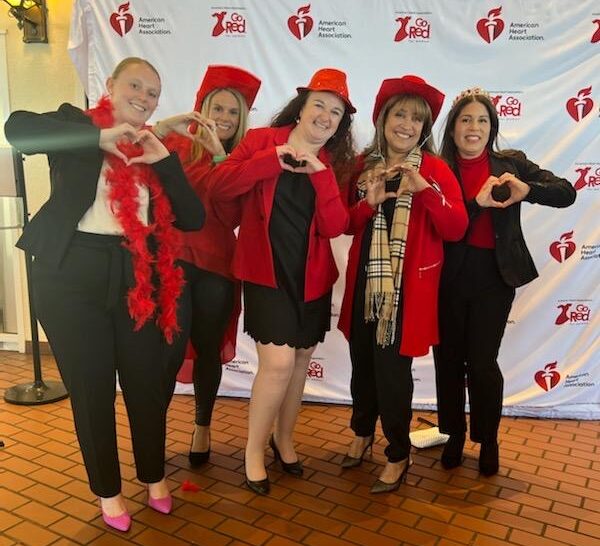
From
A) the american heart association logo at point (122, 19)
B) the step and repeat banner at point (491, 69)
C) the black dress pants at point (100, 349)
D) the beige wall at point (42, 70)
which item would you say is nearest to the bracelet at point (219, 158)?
the black dress pants at point (100, 349)

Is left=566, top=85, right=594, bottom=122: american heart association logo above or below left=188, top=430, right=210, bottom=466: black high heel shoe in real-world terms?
above

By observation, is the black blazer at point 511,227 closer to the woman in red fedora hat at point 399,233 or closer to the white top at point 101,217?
the woman in red fedora hat at point 399,233

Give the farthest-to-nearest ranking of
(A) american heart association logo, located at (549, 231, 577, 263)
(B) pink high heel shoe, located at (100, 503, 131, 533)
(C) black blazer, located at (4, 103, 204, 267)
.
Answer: (A) american heart association logo, located at (549, 231, 577, 263), (B) pink high heel shoe, located at (100, 503, 131, 533), (C) black blazer, located at (4, 103, 204, 267)

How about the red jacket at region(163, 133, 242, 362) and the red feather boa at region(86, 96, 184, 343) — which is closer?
the red feather boa at region(86, 96, 184, 343)

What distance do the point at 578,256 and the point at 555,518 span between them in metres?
1.48

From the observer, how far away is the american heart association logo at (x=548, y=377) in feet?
11.1

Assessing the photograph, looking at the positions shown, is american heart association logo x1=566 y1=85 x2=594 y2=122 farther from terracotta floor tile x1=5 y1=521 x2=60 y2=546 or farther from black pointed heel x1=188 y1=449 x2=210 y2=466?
terracotta floor tile x1=5 y1=521 x2=60 y2=546

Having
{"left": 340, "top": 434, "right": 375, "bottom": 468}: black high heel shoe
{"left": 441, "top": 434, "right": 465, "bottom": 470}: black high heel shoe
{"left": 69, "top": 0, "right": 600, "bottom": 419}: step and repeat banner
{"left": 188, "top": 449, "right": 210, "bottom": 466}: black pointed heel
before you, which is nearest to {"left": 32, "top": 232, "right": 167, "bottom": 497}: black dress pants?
{"left": 188, "top": 449, "right": 210, "bottom": 466}: black pointed heel

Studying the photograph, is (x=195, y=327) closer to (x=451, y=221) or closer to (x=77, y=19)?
(x=451, y=221)

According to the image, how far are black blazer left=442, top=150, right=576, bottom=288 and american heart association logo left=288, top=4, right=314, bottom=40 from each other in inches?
52.0

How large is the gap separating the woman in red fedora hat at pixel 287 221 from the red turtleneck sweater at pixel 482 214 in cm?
50

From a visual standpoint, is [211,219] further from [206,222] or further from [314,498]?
[314,498]

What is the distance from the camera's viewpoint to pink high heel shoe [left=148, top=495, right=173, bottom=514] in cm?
225

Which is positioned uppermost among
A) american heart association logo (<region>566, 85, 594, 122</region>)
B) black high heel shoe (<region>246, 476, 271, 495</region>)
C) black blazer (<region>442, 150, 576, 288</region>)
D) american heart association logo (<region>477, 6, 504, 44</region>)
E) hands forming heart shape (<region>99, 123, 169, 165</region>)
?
american heart association logo (<region>477, 6, 504, 44</region>)
